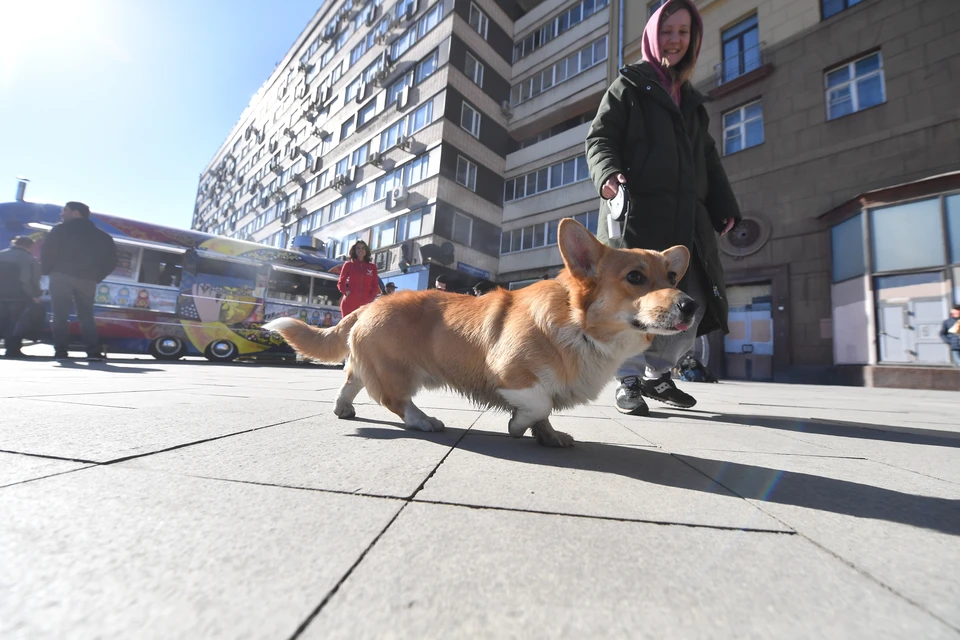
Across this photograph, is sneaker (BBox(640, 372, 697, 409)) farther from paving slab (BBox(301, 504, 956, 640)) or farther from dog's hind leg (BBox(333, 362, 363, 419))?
paving slab (BBox(301, 504, 956, 640))

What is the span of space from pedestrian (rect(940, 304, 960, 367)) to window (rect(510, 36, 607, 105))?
14891mm

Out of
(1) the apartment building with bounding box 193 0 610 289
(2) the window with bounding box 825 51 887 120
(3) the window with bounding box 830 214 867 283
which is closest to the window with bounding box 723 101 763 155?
(2) the window with bounding box 825 51 887 120

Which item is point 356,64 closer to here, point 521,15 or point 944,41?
point 521,15

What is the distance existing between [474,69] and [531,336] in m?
21.7

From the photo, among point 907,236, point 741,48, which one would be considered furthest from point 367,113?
point 907,236

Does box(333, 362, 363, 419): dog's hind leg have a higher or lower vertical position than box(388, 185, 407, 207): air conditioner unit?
lower

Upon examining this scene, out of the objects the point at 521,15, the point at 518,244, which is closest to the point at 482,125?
the point at 518,244

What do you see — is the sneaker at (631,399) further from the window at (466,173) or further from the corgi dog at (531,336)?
the window at (466,173)

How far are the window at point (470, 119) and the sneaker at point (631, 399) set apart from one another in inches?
727

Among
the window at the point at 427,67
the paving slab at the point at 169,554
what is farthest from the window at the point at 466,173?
the paving slab at the point at 169,554

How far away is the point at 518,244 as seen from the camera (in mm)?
19438

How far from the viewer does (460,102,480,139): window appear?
18.7 metres

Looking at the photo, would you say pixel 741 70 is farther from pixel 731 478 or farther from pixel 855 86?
pixel 731 478

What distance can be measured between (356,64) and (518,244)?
54.4 ft
